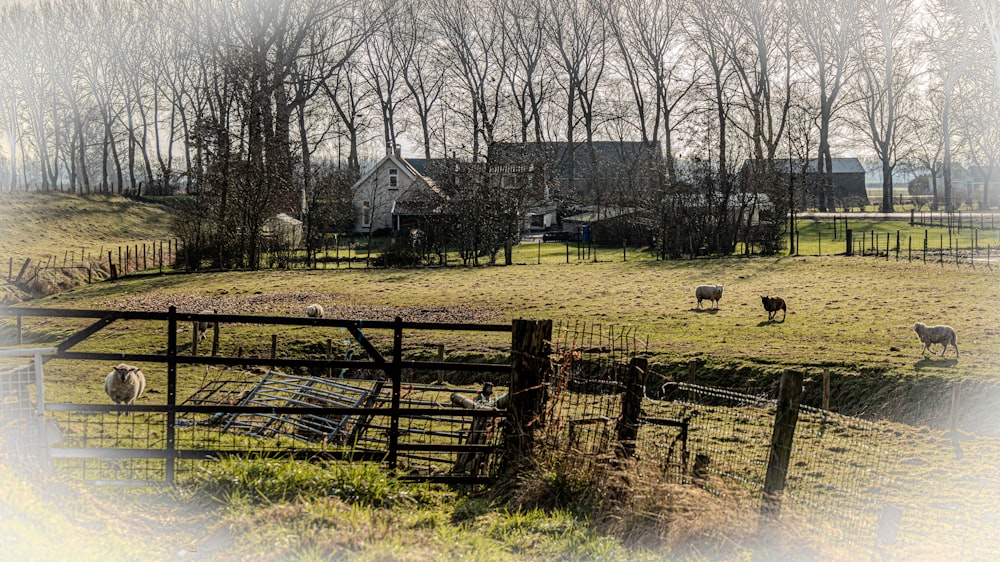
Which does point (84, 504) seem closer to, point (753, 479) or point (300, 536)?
point (300, 536)

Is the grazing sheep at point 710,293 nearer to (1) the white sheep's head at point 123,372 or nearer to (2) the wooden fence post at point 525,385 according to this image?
Result: (1) the white sheep's head at point 123,372

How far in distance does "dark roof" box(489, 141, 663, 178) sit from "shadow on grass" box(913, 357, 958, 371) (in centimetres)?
3146

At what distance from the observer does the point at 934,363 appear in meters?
15.7

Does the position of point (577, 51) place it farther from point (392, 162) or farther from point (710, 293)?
point (710, 293)

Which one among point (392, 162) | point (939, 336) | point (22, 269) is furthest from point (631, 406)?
point (392, 162)

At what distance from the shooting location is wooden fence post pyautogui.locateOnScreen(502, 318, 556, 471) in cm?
760

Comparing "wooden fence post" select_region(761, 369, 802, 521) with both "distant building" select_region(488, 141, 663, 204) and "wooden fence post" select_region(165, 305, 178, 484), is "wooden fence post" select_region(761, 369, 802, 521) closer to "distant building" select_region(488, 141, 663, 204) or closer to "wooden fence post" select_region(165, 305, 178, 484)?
"wooden fence post" select_region(165, 305, 178, 484)

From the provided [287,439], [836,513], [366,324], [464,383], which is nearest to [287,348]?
[464,383]

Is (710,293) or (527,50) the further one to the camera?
(527,50)

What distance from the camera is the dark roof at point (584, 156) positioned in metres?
48.0

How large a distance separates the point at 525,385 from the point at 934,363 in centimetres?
1124

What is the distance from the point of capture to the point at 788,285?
29234 mm

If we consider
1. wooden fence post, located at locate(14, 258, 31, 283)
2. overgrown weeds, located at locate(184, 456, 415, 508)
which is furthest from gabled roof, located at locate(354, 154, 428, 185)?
overgrown weeds, located at locate(184, 456, 415, 508)

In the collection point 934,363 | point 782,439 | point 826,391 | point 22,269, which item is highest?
point 22,269
